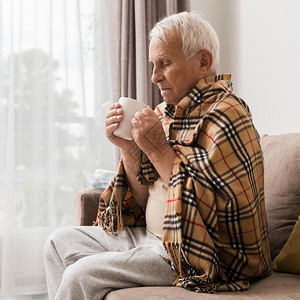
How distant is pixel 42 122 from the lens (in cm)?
294

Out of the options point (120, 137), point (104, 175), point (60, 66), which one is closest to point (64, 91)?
point (60, 66)

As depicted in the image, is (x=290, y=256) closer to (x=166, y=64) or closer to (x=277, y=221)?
(x=277, y=221)

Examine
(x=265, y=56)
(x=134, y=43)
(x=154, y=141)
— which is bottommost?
(x=154, y=141)

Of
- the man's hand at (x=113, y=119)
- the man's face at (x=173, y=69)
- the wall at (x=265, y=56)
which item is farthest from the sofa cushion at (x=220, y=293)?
the wall at (x=265, y=56)

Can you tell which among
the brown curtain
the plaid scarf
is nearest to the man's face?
the plaid scarf

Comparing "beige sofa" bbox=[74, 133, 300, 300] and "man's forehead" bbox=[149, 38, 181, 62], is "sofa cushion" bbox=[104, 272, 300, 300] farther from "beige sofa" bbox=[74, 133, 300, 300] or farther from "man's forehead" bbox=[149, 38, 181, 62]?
"man's forehead" bbox=[149, 38, 181, 62]

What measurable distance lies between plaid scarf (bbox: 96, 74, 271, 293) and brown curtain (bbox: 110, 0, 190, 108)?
1.47 metres

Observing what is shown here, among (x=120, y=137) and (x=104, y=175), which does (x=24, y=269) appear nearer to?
(x=104, y=175)

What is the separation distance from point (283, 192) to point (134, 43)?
1.67 m

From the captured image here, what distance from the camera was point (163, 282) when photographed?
1.39 metres

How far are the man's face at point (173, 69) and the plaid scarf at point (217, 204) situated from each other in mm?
125

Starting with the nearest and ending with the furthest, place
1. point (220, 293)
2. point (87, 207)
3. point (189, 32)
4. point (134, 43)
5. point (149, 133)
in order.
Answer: point (220, 293), point (149, 133), point (189, 32), point (87, 207), point (134, 43)

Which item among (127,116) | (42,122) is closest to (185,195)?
(127,116)

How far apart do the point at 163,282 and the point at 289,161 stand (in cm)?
63
